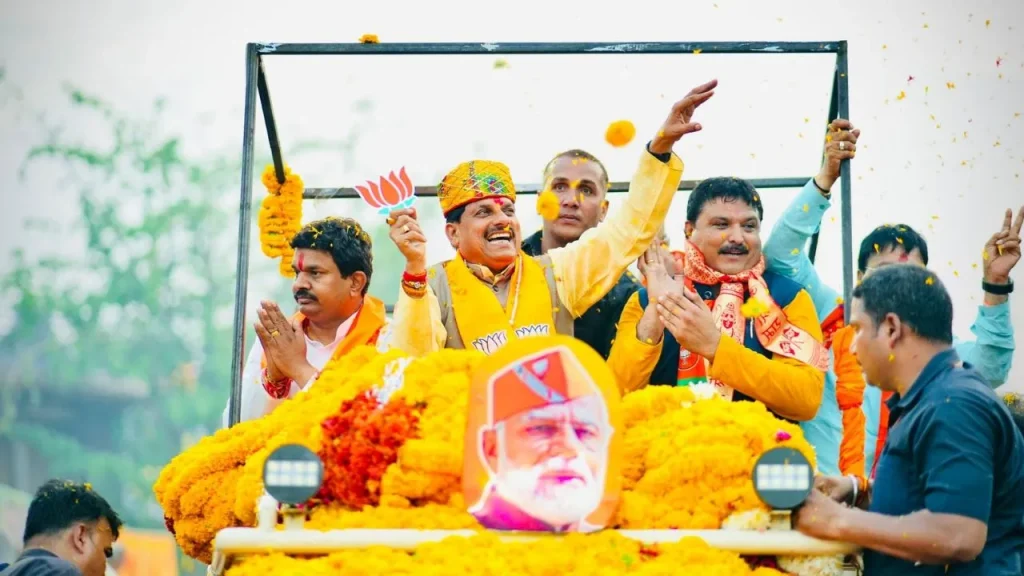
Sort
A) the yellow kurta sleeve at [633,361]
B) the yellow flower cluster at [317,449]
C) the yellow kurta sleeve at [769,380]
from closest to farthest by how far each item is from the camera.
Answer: the yellow flower cluster at [317,449]
the yellow kurta sleeve at [769,380]
the yellow kurta sleeve at [633,361]

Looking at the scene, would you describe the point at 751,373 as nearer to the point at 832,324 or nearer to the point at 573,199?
the point at 832,324

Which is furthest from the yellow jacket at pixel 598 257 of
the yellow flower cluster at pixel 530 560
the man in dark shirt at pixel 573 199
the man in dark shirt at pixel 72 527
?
the man in dark shirt at pixel 72 527

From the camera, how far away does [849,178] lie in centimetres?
523

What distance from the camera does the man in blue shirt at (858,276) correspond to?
532 cm

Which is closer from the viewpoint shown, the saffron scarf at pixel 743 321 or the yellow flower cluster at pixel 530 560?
the yellow flower cluster at pixel 530 560

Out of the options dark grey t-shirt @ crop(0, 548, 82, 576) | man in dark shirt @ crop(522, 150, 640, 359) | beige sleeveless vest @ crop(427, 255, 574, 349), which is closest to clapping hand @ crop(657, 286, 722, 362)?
beige sleeveless vest @ crop(427, 255, 574, 349)

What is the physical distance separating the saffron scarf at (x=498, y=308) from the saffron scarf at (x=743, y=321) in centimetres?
59

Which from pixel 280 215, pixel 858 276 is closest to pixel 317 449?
pixel 280 215

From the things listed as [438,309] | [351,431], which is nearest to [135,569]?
[438,309]

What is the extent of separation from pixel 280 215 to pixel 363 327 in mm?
912

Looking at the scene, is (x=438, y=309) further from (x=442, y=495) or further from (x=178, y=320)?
(x=178, y=320)

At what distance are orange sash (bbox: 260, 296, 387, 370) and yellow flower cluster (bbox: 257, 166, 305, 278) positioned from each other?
494 mm

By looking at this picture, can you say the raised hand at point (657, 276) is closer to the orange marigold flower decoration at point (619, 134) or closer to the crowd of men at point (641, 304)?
the crowd of men at point (641, 304)

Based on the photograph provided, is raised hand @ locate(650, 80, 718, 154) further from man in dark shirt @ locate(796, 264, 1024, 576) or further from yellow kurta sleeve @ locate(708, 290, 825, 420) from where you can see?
man in dark shirt @ locate(796, 264, 1024, 576)
